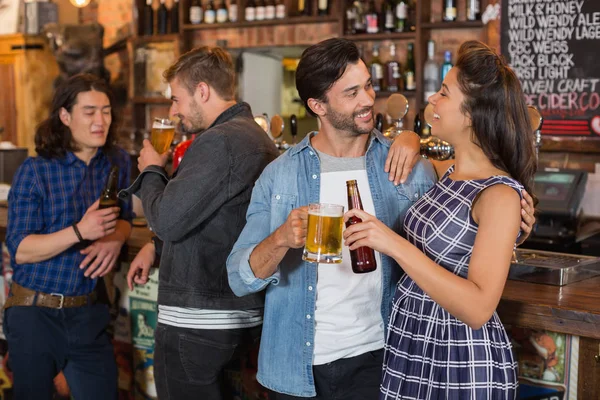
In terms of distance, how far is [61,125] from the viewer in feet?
9.20

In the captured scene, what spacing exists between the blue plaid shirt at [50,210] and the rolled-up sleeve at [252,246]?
103cm

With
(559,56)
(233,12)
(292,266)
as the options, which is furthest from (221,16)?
(292,266)

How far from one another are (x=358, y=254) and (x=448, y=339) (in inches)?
11.8

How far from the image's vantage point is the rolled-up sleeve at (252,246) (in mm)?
1879

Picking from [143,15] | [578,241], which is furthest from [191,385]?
[143,15]

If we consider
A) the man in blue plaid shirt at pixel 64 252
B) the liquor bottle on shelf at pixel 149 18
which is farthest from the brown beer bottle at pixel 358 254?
the liquor bottle on shelf at pixel 149 18

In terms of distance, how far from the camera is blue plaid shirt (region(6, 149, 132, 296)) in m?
2.67

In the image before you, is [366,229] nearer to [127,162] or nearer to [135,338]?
[127,162]

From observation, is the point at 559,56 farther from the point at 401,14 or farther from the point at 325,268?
the point at 325,268

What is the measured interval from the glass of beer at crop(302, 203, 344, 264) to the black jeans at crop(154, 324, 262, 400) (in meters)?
0.67

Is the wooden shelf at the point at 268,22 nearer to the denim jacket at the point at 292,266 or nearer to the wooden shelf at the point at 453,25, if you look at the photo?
the wooden shelf at the point at 453,25

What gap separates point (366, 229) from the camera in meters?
1.60

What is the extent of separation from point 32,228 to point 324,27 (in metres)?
3.80

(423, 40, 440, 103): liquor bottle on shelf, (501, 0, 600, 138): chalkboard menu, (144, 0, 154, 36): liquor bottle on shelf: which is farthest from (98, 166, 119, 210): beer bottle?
(144, 0, 154, 36): liquor bottle on shelf
